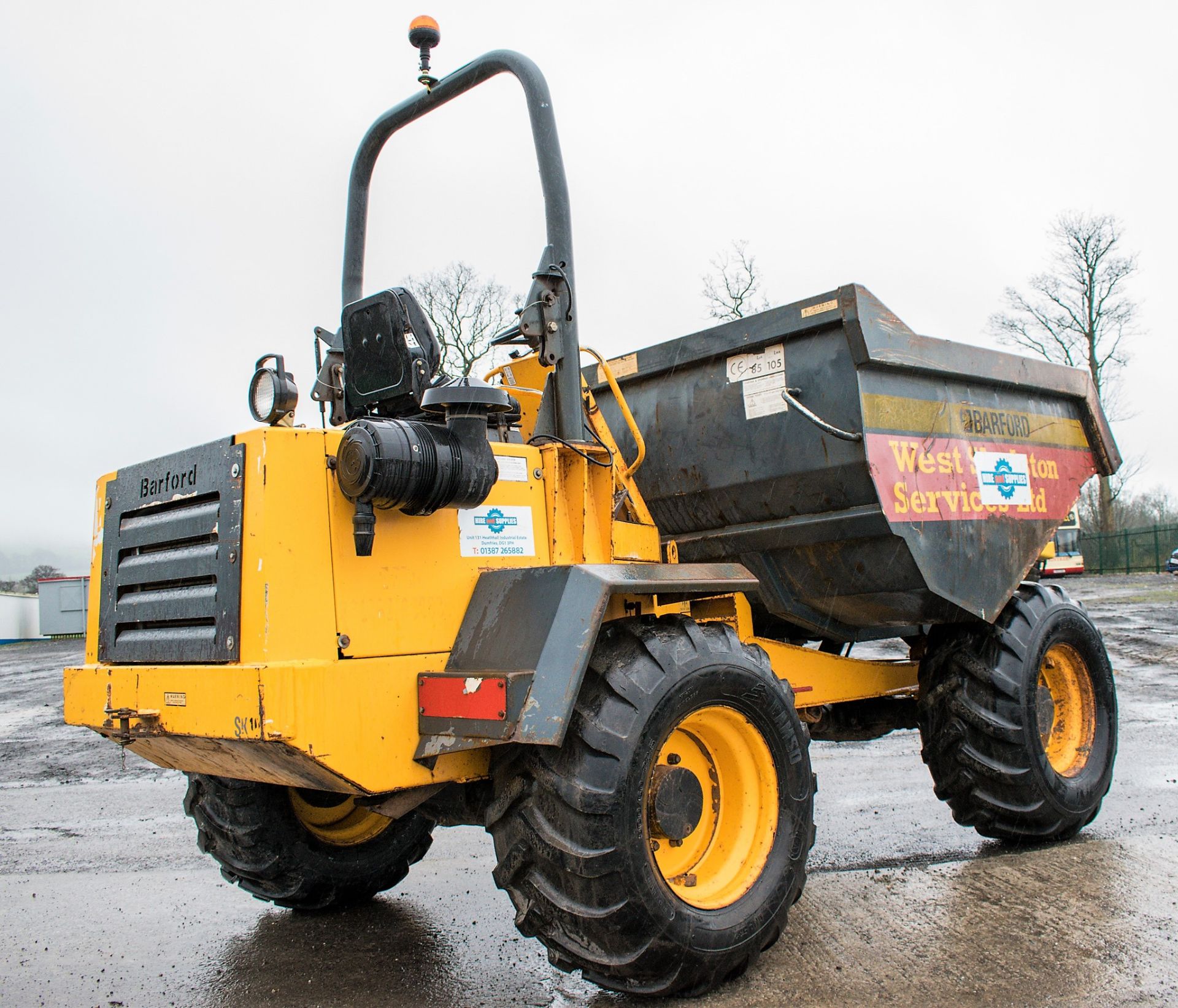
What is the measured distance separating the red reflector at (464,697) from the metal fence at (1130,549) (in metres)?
38.2

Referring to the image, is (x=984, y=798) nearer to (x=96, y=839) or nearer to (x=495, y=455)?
(x=495, y=455)

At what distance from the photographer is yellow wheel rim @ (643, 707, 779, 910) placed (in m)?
3.55

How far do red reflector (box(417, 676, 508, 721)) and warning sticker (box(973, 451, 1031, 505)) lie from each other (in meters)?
2.88

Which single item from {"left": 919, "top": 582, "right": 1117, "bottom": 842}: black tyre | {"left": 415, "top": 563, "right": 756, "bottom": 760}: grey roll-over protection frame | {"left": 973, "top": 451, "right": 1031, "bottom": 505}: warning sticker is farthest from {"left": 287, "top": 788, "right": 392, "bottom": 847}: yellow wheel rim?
{"left": 973, "top": 451, "right": 1031, "bottom": 505}: warning sticker

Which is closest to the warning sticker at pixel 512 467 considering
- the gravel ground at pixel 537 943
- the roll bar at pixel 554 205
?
the roll bar at pixel 554 205

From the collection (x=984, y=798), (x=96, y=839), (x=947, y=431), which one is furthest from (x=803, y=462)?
(x=96, y=839)

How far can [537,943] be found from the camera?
411 cm

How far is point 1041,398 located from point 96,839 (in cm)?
598

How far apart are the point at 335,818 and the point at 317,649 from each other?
1660mm

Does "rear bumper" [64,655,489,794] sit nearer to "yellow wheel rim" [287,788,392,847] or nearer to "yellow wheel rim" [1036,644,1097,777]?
"yellow wheel rim" [287,788,392,847]

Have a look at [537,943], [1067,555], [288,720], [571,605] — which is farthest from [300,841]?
[1067,555]

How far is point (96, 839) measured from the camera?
20.7 ft

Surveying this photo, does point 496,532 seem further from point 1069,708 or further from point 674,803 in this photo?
point 1069,708

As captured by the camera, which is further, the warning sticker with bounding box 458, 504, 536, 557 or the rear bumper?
the warning sticker with bounding box 458, 504, 536, 557
